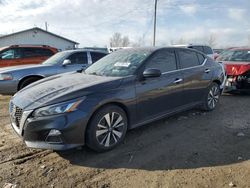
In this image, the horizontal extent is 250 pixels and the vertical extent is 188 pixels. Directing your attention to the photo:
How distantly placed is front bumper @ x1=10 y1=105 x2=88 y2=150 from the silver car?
167 inches

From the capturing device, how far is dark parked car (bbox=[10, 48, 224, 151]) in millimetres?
3592

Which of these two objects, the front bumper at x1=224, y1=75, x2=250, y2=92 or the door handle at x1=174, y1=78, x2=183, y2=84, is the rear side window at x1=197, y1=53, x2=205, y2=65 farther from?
the front bumper at x1=224, y1=75, x2=250, y2=92

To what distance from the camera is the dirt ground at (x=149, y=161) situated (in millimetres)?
3287

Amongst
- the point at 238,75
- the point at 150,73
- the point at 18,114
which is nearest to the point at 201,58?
the point at 150,73

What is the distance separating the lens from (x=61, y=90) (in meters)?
3.94

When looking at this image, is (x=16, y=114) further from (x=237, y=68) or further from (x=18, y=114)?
(x=237, y=68)

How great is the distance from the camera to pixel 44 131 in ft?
11.7

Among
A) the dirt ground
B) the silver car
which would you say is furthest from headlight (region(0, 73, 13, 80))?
the dirt ground

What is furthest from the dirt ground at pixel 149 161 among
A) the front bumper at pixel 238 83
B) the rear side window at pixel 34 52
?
the rear side window at pixel 34 52

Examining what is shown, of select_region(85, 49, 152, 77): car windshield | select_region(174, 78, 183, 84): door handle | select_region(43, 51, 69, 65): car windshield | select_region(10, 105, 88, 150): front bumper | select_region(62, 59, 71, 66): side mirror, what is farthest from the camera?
select_region(43, 51, 69, 65): car windshield

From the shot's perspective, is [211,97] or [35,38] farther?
[35,38]

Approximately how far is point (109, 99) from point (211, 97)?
3.33 m

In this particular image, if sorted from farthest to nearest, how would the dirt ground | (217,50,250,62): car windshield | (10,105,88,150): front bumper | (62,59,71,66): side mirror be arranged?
(217,50,250,62): car windshield → (62,59,71,66): side mirror → (10,105,88,150): front bumper → the dirt ground

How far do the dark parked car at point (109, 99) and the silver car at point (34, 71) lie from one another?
304 centimetres
